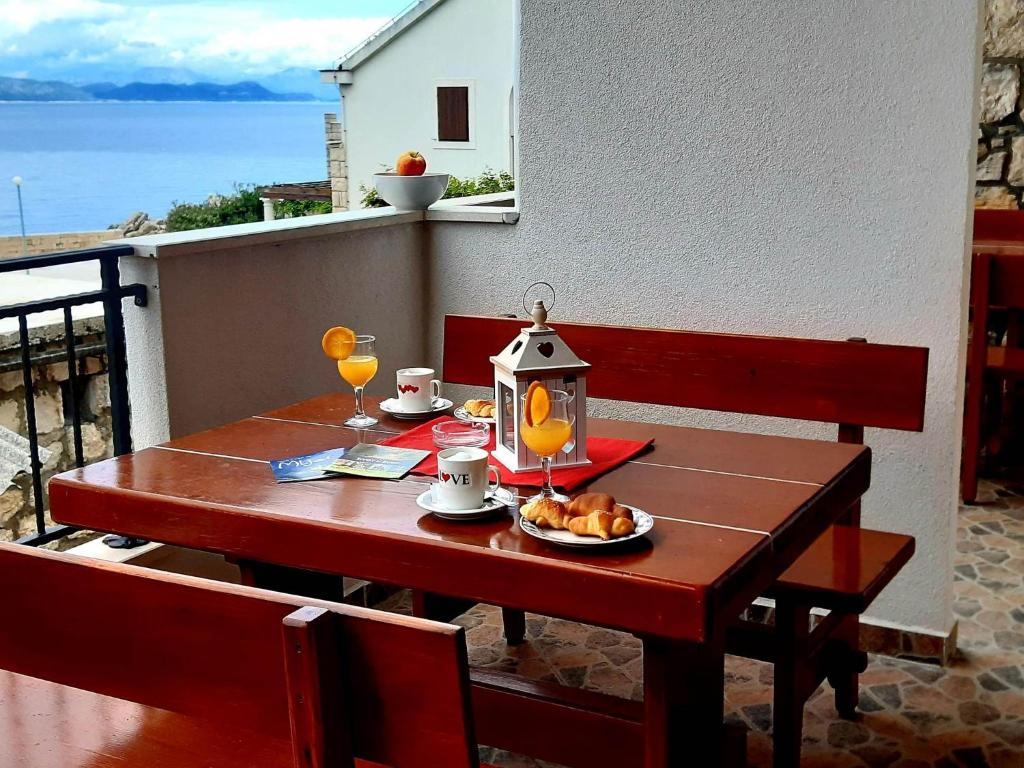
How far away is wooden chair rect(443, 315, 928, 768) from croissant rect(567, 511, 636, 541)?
860 millimetres

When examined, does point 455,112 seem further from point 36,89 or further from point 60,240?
point 36,89

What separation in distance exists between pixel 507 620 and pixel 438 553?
166cm

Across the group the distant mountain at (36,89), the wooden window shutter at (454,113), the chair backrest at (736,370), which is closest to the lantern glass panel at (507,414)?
the chair backrest at (736,370)

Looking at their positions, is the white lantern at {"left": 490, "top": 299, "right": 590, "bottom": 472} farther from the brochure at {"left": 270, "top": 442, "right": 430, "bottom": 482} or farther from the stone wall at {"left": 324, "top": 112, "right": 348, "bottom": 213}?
the stone wall at {"left": 324, "top": 112, "right": 348, "bottom": 213}

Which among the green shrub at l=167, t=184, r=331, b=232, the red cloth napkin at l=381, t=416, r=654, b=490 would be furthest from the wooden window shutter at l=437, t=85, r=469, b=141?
the red cloth napkin at l=381, t=416, r=654, b=490

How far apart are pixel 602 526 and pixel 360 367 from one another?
2.94ft

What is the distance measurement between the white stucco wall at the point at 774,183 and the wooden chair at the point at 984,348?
1.52 metres

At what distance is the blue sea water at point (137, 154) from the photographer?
278 feet

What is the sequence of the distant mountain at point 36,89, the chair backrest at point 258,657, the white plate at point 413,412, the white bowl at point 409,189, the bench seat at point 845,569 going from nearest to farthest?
the chair backrest at point 258,657 → the bench seat at point 845,569 → the white plate at point 413,412 → the white bowl at point 409,189 → the distant mountain at point 36,89

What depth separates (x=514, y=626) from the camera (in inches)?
135

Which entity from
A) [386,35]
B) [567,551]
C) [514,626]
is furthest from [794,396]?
[386,35]

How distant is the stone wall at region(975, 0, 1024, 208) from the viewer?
5.25m

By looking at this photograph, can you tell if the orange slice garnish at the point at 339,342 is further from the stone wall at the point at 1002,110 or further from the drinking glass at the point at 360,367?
the stone wall at the point at 1002,110

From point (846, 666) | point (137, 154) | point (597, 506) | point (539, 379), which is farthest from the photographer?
point (137, 154)
